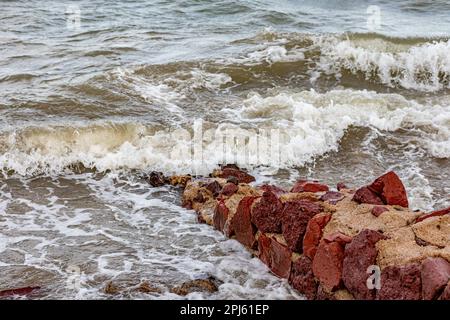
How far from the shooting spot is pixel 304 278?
4324 mm

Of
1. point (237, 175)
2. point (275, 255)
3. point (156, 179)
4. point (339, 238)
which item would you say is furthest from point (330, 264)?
point (156, 179)

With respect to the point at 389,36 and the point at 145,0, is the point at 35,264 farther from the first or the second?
the point at 145,0

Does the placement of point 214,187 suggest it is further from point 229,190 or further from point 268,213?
point 268,213

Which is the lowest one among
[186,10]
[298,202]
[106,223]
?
[106,223]

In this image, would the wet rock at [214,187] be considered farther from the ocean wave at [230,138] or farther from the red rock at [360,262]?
the red rock at [360,262]

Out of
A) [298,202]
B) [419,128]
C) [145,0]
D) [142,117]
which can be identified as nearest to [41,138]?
[142,117]

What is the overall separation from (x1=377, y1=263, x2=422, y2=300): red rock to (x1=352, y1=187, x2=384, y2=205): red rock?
1038 mm

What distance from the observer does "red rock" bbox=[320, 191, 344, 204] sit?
485cm

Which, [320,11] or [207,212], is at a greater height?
[320,11]

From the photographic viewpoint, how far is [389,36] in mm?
13484

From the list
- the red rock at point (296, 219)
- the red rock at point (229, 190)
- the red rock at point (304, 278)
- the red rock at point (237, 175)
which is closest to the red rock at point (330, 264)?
the red rock at point (304, 278)

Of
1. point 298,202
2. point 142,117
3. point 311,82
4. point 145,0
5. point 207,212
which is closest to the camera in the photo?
point 298,202

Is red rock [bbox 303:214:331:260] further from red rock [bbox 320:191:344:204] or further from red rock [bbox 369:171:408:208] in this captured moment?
red rock [bbox 369:171:408:208]

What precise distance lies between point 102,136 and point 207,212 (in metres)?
3.05
